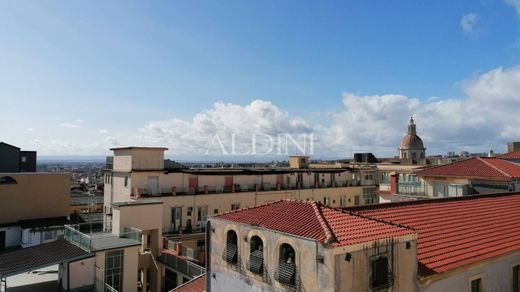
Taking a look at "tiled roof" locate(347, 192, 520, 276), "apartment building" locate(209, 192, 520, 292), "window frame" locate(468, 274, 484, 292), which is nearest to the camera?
"apartment building" locate(209, 192, 520, 292)

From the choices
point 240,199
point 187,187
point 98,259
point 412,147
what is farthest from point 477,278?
point 412,147

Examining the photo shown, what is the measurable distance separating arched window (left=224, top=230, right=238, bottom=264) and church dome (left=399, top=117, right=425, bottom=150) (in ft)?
359

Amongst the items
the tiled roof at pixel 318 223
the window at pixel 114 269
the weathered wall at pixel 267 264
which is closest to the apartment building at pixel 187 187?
the window at pixel 114 269

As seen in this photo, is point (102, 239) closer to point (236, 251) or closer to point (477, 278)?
point (236, 251)

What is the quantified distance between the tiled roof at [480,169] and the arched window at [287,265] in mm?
23454

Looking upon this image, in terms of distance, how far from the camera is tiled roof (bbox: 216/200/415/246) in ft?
42.3

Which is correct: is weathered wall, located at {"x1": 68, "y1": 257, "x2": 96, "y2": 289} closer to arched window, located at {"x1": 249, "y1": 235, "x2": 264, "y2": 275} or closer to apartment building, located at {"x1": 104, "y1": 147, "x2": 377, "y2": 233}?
apartment building, located at {"x1": 104, "y1": 147, "x2": 377, "y2": 233}

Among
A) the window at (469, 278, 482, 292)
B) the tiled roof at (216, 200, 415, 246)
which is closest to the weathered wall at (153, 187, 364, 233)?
the tiled roof at (216, 200, 415, 246)

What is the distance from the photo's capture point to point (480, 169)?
32281mm

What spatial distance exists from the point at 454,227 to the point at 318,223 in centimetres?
871

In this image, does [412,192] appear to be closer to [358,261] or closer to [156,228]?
[156,228]

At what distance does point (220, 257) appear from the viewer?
17.0 meters

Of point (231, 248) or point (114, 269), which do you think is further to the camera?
point (114, 269)

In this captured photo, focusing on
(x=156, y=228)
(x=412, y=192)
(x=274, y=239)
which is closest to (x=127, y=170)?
(x=156, y=228)
